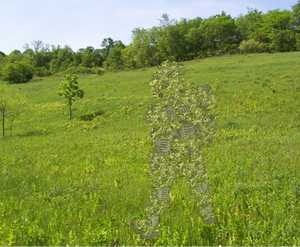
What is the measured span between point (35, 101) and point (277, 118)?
35329 millimetres

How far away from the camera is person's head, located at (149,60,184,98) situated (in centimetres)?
250

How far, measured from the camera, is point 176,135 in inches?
97.1

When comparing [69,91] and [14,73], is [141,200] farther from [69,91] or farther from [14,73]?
[14,73]

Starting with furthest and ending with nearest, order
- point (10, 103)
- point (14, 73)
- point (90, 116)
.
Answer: point (14, 73), point (90, 116), point (10, 103)

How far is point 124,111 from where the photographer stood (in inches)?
997

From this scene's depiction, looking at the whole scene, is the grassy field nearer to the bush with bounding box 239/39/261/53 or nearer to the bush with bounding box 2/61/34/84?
the bush with bounding box 239/39/261/53

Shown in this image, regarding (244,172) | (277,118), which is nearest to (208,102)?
(244,172)

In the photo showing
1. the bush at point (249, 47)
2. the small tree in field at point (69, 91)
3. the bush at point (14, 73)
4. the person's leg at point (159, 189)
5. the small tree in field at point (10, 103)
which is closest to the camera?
the person's leg at point (159, 189)

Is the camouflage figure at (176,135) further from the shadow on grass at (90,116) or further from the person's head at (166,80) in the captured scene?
the shadow on grass at (90,116)

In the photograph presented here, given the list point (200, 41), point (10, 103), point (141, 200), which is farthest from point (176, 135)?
point (200, 41)

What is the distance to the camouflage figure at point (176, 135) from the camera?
8.03ft

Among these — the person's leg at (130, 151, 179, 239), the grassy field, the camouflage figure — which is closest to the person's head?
the camouflage figure

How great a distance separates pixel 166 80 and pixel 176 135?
0.60 m

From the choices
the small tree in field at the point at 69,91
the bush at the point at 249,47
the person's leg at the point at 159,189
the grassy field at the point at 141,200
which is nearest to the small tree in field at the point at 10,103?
the small tree in field at the point at 69,91
